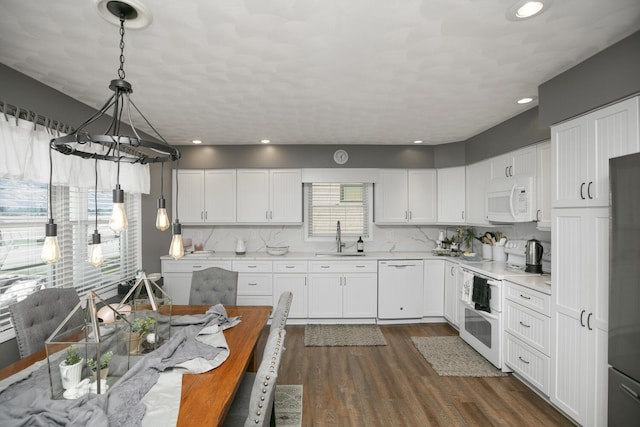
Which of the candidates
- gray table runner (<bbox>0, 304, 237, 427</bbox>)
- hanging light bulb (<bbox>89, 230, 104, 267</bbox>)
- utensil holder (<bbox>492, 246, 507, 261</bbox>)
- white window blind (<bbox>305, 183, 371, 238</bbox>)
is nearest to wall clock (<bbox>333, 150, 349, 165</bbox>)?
white window blind (<bbox>305, 183, 371, 238</bbox>)

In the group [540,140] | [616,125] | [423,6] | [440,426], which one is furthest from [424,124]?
[440,426]

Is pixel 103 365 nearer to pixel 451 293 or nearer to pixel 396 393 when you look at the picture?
pixel 396 393

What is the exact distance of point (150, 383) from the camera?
1465 millimetres

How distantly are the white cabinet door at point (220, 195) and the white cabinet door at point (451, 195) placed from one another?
3.06 m

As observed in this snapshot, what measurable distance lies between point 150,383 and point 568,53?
3059mm

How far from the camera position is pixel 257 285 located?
4391mm

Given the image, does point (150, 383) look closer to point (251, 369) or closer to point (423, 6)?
point (251, 369)

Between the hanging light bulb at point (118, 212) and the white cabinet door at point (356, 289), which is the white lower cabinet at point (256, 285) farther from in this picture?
the hanging light bulb at point (118, 212)

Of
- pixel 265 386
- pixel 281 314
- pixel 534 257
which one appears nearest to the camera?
pixel 265 386

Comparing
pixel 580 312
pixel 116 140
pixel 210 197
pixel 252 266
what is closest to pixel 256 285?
pixel 252 266

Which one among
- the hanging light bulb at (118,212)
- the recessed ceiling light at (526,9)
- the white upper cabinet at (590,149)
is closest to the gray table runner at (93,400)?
the hanging light bulb at (118,212)

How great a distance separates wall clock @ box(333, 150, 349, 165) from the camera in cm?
475

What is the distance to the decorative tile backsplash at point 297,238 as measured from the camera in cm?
495

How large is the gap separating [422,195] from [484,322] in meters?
2.02
